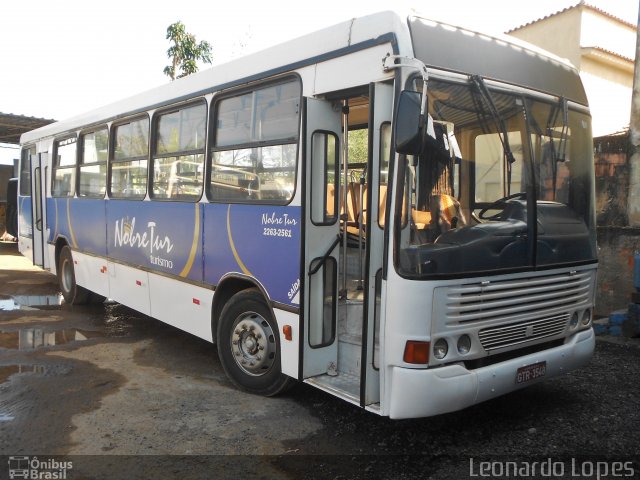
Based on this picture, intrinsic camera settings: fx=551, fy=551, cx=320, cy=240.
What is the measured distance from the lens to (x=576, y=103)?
14.4 feet

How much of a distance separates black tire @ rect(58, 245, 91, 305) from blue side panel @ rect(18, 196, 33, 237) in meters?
2.03

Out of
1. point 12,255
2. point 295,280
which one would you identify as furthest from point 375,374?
point 12,255

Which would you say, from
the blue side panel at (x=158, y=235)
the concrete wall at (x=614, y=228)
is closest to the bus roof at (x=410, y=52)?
the blue side panel at (x=158, y=235)

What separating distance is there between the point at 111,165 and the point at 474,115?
518 centimetres

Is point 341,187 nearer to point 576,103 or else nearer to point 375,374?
point 375,374

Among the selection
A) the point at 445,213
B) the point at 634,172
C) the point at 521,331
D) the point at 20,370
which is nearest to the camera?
the point at 445,213

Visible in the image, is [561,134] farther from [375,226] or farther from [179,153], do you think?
[179,153]

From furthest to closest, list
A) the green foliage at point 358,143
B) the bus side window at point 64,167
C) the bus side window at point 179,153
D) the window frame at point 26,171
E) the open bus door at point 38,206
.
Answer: the window frame at point 26,171 → the open bus door at point 38,206 → the bus side window at point 64,167 → the green foliage at point 358,143 → the bus side window at point 179,153

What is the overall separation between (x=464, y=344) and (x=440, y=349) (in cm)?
21

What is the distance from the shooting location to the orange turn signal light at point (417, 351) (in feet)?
11.3

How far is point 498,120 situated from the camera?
3762 mm

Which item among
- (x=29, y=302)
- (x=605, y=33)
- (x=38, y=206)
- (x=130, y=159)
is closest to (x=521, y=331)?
(x=130, y=159)

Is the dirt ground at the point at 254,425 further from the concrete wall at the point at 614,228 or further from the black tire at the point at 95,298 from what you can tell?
the black tire at the point at 95,298

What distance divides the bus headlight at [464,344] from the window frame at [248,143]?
1634 millimetres
